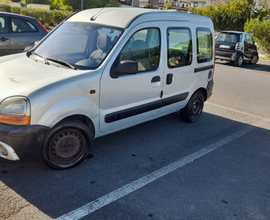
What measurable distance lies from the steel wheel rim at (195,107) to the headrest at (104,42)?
2.26 meters

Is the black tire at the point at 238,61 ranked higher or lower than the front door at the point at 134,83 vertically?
lower

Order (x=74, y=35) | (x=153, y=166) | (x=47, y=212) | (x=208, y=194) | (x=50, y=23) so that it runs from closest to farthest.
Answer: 1. (x=47, y=212)
2. (x=208, y=194)
3. (x=153, y=166)
4. (x=74, y=35)
5. (x=50, y=23)

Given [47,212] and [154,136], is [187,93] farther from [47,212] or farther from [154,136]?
[47,212]

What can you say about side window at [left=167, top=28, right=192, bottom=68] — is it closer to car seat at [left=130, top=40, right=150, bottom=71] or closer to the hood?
car seat at [left=130, top=40, right=150, bottom=71]

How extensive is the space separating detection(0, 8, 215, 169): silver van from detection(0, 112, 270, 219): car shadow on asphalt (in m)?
0.25

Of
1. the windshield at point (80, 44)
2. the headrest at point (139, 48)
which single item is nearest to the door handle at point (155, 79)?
the headrest at point (139, 48)

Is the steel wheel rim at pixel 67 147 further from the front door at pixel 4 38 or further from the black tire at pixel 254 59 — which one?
the black tire at pixel 254 59

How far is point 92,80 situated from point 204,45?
8.94ft

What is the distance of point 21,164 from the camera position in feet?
11.9

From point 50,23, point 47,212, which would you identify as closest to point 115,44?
point 47,212

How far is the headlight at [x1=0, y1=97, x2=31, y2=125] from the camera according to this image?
120 inches

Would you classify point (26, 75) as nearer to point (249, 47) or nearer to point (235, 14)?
point (249, 47)

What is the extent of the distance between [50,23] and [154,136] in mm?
25352

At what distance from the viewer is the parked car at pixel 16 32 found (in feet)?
24.1
